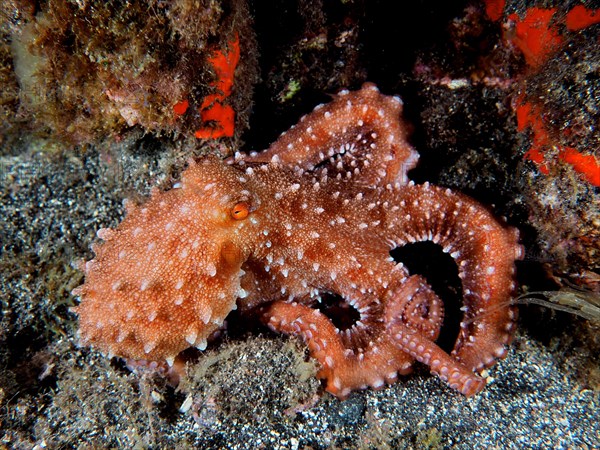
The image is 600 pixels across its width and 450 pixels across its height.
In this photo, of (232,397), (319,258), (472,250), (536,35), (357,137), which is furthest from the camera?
(357,137)

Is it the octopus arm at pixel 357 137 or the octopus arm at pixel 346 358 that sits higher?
the octopus arm at pixel 357 137

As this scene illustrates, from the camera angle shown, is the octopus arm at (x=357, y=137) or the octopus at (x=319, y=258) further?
the octopus arm at (x=357, y=137)

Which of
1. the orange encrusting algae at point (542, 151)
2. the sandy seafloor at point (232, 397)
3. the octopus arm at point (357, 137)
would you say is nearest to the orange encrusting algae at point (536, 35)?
the orange encrusting algae at point (542, 151)

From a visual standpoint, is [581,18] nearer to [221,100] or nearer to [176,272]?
[221,100]

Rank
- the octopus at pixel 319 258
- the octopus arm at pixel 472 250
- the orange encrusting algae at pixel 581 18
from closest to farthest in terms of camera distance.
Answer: the orange encrusting algae at pixel 581 18, the octopus at pixel 319 258, the octopus arm at pixel 472 250

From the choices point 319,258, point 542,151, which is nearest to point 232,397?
point 319,258

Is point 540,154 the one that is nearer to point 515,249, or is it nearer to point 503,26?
point 515,249

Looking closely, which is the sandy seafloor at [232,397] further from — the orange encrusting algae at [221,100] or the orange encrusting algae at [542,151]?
the orange encrusting algae at [542,151]

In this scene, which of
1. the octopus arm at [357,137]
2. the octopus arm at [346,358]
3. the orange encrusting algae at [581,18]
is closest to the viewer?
the orange encrusting algae at [581,18]

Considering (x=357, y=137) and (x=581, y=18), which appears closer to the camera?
(x=581, y=18)
